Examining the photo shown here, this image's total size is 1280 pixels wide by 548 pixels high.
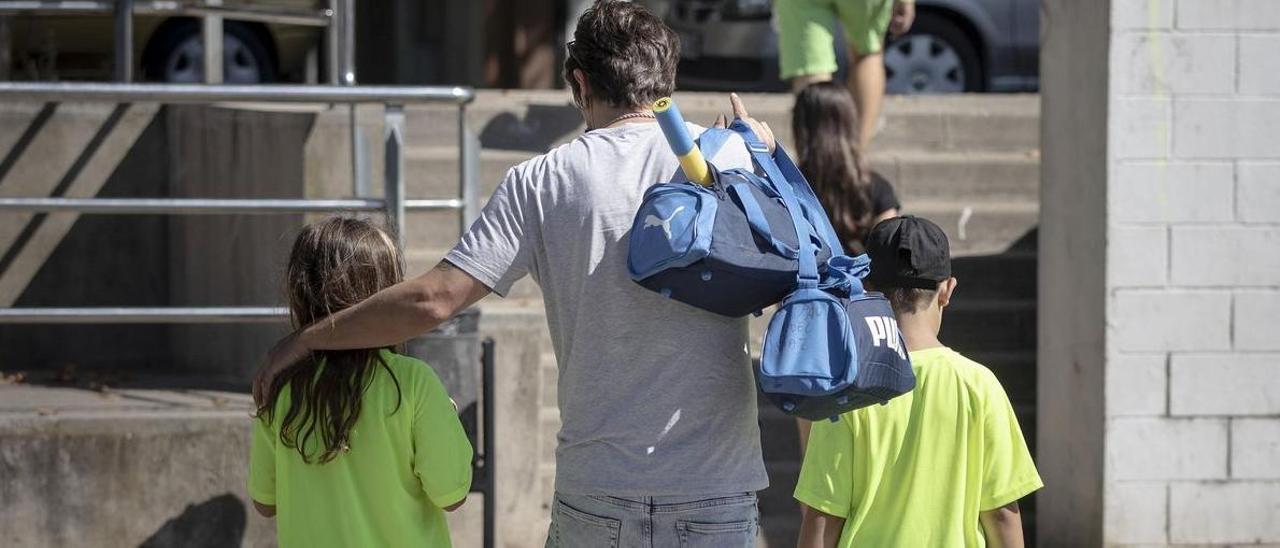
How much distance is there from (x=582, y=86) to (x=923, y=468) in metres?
0.98

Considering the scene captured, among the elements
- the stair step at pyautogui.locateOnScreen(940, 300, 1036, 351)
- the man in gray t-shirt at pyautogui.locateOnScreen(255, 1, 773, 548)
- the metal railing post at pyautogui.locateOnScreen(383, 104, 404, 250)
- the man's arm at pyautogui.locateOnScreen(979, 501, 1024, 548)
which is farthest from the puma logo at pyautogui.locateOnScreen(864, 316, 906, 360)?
the stair step at pyautogui.locateOnScreen(940, 300, 1036, 351)

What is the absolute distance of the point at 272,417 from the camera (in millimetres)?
3404

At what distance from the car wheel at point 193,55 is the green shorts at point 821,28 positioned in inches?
113

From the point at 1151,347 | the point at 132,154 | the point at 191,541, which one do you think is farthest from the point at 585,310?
the point at 132,154

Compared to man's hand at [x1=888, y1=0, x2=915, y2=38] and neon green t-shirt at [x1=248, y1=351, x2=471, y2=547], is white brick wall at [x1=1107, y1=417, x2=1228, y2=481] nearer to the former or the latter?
man's hand at [x1=888, y1=0, x2=915, y2=38]

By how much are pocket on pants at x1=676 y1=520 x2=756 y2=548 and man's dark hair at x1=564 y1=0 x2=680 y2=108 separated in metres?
0.77

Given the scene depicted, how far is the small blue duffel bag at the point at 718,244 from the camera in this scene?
2.82 m

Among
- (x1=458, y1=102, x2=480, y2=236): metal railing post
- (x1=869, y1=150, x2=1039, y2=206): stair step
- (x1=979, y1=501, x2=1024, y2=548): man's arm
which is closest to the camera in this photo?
(x1=979, y1=501, x2=1024, y2=548): man's arm

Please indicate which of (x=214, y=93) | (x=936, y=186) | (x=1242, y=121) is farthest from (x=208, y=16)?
(x=1242, y=121)

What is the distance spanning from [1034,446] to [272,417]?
162 inches

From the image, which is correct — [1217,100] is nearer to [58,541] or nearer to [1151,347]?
[1151,347]

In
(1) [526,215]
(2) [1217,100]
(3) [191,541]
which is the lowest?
(3) [191,541]

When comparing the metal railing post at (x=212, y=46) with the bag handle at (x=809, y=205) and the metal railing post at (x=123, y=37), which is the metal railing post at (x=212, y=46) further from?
the bag handle at (x=809, y=205)

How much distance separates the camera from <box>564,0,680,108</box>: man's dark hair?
9.88ft
